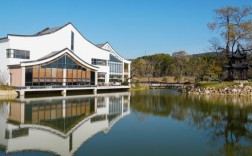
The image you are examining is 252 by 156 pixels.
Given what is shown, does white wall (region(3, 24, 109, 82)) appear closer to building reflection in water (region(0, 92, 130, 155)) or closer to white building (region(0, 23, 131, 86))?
white building (region(0, 23, 131, 86))

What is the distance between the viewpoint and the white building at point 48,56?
2988 centimetres

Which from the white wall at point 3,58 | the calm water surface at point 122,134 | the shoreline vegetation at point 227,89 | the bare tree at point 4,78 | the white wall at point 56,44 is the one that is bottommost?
the calm water surface at point 122,134

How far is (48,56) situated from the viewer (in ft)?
105

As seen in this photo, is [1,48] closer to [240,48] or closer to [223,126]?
[223,126]

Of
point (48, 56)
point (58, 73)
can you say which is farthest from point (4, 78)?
point (58, 73)

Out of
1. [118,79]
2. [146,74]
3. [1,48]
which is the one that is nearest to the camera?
[1,48]

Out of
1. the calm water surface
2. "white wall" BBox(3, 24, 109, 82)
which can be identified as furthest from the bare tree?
the calm water surface

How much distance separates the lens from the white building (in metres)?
29.9

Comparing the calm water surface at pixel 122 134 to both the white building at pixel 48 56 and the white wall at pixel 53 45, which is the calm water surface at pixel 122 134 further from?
the white wall at pixel 53 45

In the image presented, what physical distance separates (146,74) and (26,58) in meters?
42.5

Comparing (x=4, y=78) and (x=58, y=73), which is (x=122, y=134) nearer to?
(x=58, y=73)

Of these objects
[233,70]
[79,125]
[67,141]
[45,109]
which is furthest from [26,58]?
[233,70]

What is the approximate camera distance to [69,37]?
126ft

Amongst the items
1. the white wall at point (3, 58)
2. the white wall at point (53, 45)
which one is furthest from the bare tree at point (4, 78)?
the white wall at point (53, 45)
